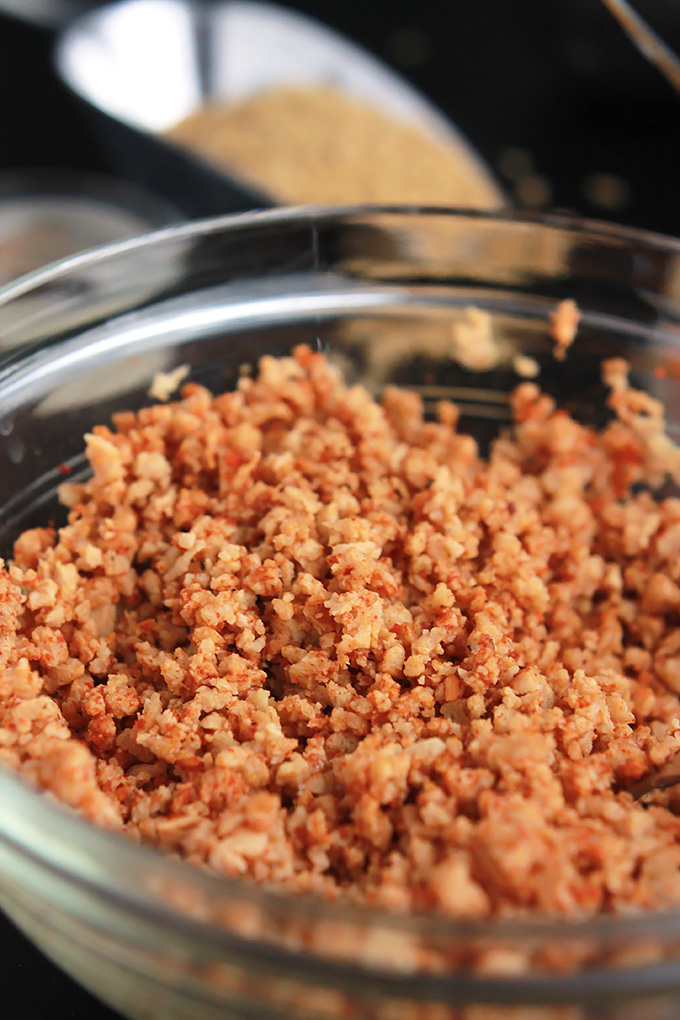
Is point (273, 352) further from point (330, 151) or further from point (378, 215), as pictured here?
point (330, 151)

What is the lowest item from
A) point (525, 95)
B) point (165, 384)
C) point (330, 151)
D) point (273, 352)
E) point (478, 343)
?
point (165, 384)

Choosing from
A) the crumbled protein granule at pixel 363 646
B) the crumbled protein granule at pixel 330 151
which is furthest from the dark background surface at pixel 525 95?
the crumbled protein granule at pixel 363 646

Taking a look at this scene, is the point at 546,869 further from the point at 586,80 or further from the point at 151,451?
the point at 586,80

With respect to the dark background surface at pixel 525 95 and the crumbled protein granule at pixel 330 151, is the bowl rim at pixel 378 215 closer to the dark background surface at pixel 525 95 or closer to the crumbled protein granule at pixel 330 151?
the crumbled protein granule at pixel 330 151

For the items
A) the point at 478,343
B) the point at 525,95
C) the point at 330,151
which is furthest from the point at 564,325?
the point at 525,95

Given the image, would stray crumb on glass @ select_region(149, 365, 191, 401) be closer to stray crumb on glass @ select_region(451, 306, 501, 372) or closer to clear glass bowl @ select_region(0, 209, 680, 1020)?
clear glass bowl @ select_region(0, 209, 680, 1020)

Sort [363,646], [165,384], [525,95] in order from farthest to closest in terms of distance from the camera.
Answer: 1. [525,95]
2. [165,384]
3. [363,646]

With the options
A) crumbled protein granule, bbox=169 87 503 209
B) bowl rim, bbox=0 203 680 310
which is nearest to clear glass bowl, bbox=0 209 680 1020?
bowl rim, bbox=0 203 680 310
